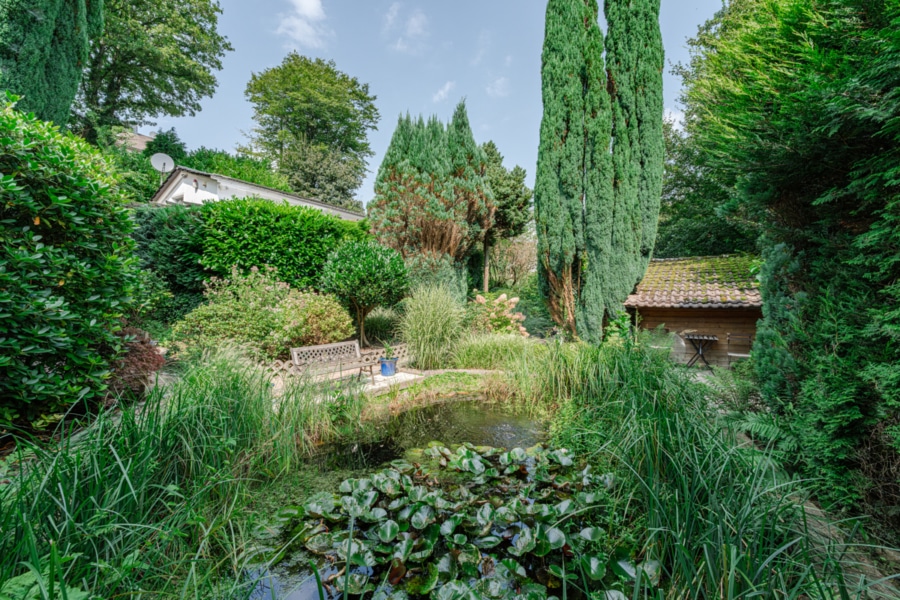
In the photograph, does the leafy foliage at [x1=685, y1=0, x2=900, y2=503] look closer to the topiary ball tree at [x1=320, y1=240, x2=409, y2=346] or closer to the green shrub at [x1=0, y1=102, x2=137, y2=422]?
the green shrub at [x1=0, y1=102, x2=137, y2=422]

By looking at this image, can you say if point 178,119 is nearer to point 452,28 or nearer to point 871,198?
point 452,28

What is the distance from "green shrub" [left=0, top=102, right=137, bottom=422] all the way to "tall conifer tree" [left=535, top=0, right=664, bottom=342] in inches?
293

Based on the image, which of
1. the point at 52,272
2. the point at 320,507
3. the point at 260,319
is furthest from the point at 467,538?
the point at 260,319

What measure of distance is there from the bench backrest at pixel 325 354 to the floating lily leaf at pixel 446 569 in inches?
129

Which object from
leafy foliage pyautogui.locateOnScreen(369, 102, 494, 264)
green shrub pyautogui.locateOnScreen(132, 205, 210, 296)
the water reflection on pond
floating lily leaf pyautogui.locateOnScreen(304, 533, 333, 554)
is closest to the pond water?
the water reflection on pond

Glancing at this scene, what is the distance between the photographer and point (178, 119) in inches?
708

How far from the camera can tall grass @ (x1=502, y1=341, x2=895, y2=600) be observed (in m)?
1.16

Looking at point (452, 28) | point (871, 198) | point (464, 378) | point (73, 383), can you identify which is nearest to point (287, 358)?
point (464, 378)

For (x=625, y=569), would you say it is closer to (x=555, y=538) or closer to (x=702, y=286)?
(x=555, y=538)

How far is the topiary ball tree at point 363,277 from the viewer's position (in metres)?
6.69

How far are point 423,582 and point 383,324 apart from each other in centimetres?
716

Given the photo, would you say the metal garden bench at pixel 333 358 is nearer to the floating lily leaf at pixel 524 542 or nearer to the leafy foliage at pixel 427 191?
the floating lily leaf at pixel 524 542

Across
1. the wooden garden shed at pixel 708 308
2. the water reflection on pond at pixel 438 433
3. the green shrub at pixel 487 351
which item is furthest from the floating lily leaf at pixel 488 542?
the wooden garden shed at pixel 708 308

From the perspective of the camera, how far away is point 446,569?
4.99ft
